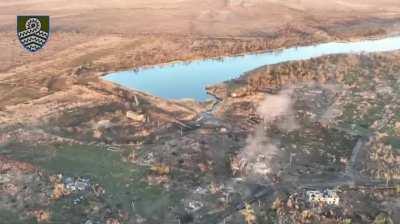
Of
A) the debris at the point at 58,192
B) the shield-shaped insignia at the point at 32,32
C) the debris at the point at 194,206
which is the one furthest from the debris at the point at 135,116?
the shield-shaped insignia at the point at 32,32

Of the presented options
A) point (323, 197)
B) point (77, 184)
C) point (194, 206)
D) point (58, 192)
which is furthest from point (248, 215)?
point (58, 192)

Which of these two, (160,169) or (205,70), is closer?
(160,169)

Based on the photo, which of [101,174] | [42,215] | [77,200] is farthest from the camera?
[101,174]

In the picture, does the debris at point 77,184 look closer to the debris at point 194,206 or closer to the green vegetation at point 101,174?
the green vegetation at point 101,174

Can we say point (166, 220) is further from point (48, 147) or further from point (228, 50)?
point (228, 50)

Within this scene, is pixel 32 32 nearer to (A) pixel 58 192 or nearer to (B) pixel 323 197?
(A) pixel 58 192

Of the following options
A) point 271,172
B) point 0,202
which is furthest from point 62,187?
point 271,172

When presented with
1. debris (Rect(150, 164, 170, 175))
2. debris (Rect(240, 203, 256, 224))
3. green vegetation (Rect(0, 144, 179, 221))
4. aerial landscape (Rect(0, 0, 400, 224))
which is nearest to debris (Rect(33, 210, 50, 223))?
aerial landscape (Rect(0, 0, 400, 224))

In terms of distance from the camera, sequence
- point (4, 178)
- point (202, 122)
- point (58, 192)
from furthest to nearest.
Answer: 1. point (202, 122)
2. point (4, 178)
3. point (58, 192)
